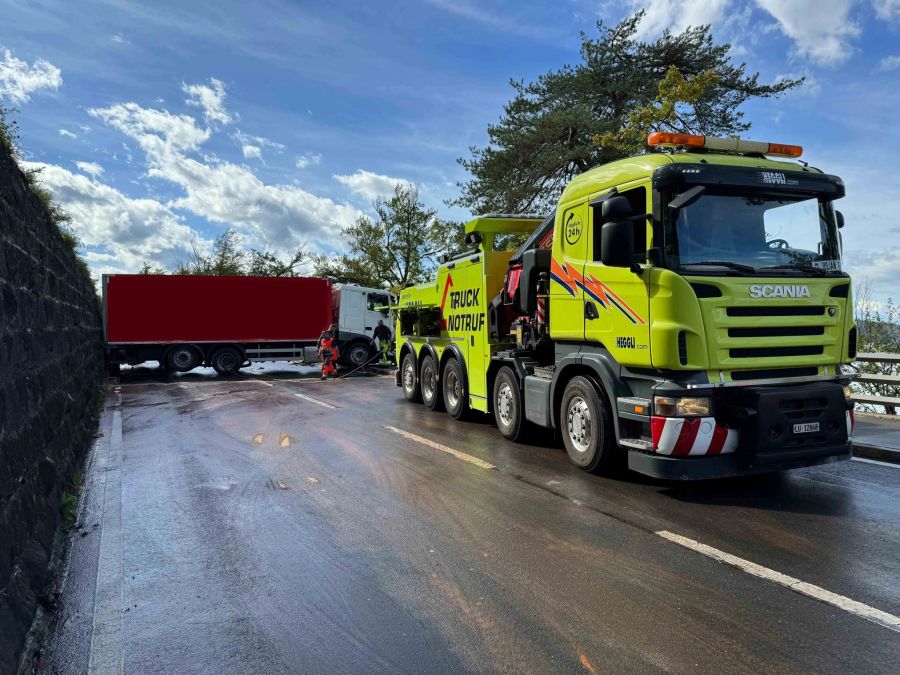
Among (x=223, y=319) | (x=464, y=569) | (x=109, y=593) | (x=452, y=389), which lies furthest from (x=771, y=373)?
(x=223, y=319)

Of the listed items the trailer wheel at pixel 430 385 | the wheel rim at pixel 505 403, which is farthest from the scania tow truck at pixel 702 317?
the trailer wheel at pixel 430 385

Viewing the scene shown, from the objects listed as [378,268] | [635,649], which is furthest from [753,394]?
[378,268]

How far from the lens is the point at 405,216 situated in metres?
44.8

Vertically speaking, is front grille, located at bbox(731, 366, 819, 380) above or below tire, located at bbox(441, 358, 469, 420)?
above

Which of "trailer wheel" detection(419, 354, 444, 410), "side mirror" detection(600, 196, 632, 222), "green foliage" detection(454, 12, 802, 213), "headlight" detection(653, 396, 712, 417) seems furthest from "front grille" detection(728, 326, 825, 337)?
"green foliage" detection(454, 12, 802, 213)

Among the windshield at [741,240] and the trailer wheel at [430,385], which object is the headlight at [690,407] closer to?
the windshield at [741,240]

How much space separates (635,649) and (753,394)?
2901 mm

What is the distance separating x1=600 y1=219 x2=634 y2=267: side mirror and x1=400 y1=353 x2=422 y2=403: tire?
7296 millimetres

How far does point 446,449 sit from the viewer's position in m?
7.79

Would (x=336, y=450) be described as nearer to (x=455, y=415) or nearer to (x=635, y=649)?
(x=455, y=415)

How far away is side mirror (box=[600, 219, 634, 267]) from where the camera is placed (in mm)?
5336

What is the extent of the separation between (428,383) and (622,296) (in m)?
6.40

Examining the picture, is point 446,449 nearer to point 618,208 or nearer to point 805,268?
point 618,208

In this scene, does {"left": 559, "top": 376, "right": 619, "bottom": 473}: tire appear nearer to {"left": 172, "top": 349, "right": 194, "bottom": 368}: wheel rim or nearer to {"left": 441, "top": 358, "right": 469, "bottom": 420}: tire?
{"left": 441, "top": 358, "right": 469, "bottom": 420}: tire
